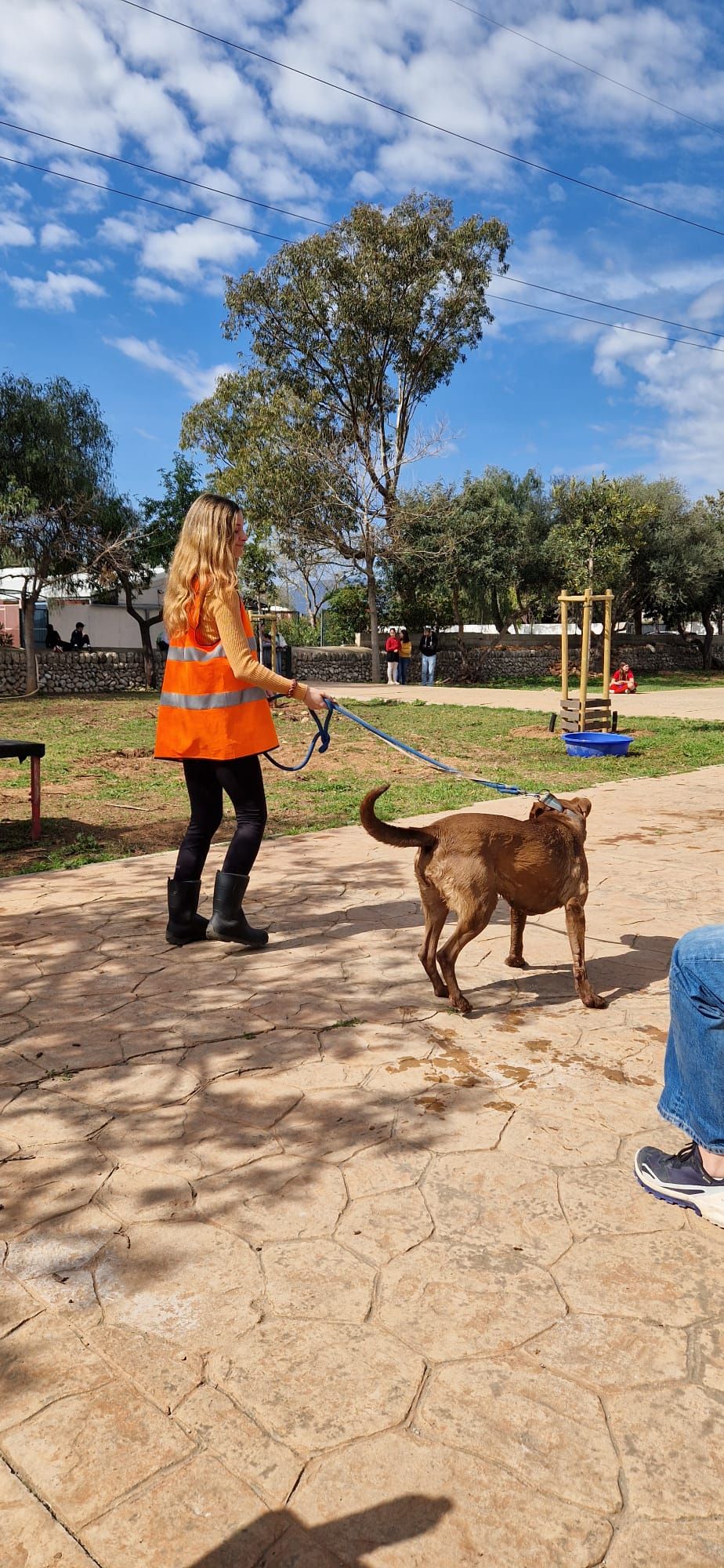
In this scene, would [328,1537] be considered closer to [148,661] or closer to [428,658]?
[148,661]

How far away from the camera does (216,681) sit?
14.7 ft

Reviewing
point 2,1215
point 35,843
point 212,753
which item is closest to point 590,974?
point 212,753

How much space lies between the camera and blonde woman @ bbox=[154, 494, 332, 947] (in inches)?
174

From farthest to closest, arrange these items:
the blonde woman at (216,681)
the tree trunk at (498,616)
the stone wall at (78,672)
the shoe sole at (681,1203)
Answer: the tree trunk at (498,616) → the stone wall at (78,672) → the blonde woman at (216,681) → the shoe sole at (681,1203)

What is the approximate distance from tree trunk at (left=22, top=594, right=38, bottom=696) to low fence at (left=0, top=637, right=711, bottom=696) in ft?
1.76

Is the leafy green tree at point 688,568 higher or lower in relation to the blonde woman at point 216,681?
higher

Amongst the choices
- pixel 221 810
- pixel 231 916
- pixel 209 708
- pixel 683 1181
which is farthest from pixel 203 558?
pixel 683 1181

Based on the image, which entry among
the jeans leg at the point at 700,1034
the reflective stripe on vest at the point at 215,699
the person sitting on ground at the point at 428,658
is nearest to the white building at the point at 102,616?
the person sitting on ground at the point at 428,658

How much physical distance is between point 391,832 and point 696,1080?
1.80 meters

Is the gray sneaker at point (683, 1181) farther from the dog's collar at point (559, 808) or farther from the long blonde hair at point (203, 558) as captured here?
the long blonde hair at point (203, 558)

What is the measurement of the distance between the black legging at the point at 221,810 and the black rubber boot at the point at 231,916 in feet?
0.18

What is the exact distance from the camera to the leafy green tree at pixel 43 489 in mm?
24281

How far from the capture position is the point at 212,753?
14.6 ft

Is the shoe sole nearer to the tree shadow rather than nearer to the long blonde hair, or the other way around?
the tree shadow
